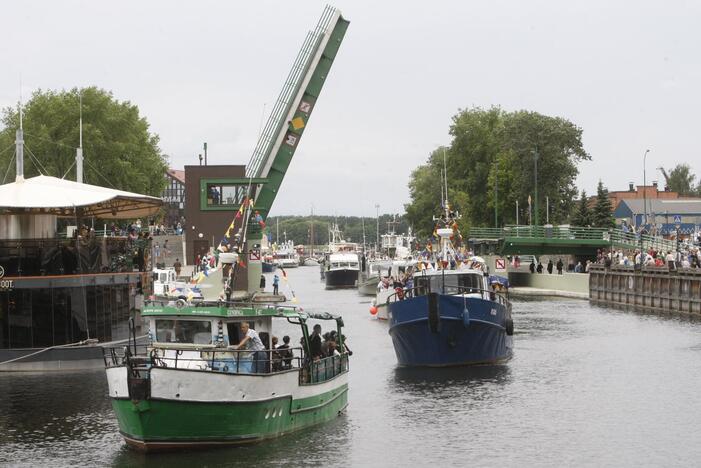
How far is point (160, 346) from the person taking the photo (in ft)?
82.5

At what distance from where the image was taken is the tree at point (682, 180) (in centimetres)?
18450

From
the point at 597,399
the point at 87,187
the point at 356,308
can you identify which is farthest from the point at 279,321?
the point at 597,399

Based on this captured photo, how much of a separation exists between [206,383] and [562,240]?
69083 mm

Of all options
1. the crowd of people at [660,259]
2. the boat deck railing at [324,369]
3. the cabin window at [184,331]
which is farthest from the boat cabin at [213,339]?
the crowd of people at [660,259]

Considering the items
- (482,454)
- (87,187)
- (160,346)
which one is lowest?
(482,454)

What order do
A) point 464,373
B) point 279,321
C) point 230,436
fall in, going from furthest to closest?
1. point 279,321
2. point 464,373
3. point 230,436

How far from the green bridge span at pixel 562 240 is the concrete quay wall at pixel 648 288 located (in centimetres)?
769

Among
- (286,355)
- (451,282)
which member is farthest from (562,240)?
(286,355)

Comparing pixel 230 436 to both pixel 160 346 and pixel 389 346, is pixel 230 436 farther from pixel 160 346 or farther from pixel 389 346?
pixel 389 346

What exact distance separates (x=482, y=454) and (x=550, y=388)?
10.2m

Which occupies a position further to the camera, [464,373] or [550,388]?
[464,373]

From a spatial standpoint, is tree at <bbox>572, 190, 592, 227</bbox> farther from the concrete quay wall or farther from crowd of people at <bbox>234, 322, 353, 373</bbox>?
crowd of people at <bbox>234, 322, 353, 373</bbox>

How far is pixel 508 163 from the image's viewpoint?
393 feet

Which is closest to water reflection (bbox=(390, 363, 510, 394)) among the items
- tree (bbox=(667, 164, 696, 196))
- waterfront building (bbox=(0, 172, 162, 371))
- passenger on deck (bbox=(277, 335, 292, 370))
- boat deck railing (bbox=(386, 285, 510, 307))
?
boat deck railing (bbox=(386, 285, 510, 307))
